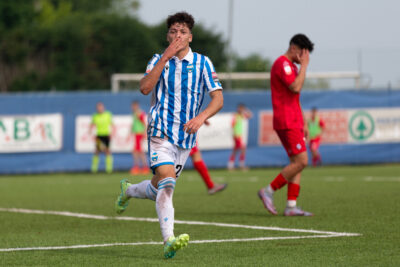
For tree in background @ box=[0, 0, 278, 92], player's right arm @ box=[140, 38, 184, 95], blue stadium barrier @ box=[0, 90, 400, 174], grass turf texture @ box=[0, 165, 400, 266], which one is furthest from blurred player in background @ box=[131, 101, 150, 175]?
tree in background @ box=[0, 0, 278, 92]

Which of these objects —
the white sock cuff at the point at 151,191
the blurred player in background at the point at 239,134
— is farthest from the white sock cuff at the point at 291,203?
the blurred player in background at the point at 239,134

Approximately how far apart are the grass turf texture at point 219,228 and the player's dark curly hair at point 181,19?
6.45 ft

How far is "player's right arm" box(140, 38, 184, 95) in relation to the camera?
666 cm

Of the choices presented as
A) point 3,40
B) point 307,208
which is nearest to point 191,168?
point 307,208

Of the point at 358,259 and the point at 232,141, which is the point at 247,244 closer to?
the point at 358,259

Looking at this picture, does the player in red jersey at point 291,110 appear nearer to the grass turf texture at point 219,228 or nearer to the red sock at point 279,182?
the red sock at point 279,182

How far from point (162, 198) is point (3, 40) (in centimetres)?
5466

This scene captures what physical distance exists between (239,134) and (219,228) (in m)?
15.6

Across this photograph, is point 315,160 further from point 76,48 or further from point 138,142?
point 76,48

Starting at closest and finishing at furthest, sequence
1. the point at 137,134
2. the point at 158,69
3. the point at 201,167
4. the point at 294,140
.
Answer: the point at 158,69 → the point at 294,140 → the point at 201,167 → the point at 137,134

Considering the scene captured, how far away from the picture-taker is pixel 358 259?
6527mm

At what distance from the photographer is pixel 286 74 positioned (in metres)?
10.1

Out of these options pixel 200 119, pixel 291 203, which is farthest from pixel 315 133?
pixel 200 119

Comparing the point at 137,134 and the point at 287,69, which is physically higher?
the point at 287,69
